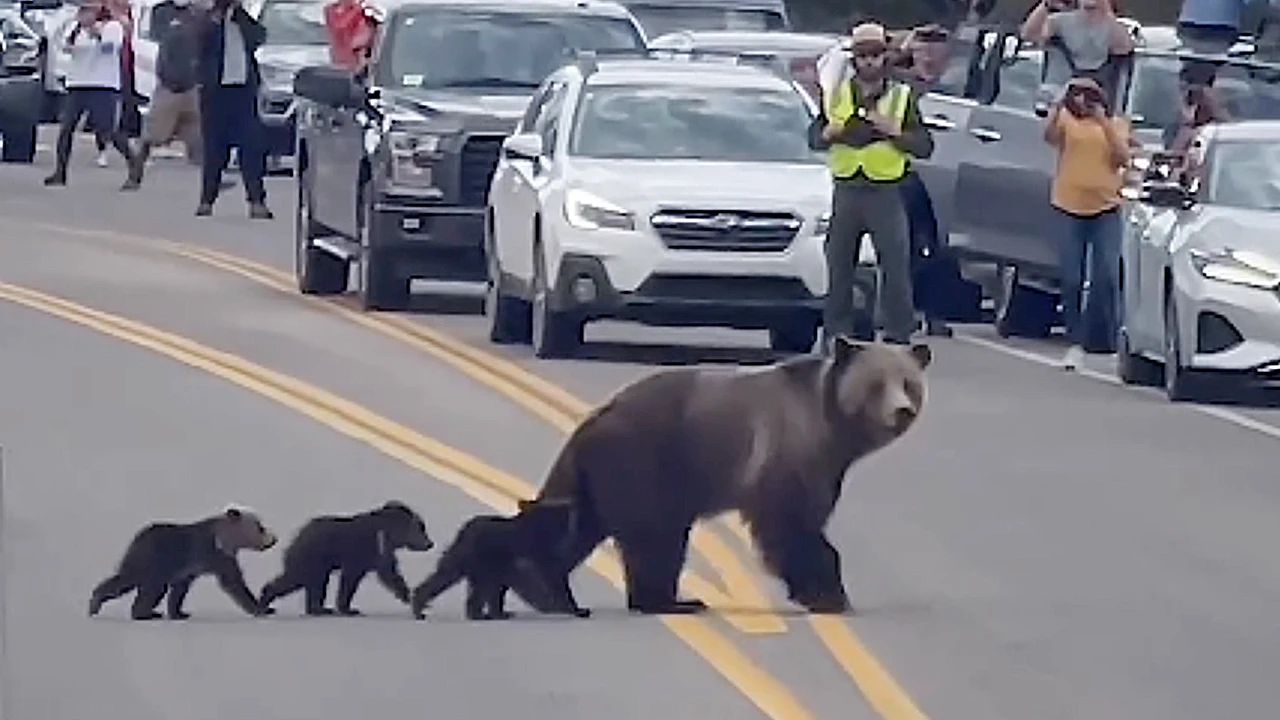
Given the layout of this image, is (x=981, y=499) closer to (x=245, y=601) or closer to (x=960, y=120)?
(x=245, y=601)

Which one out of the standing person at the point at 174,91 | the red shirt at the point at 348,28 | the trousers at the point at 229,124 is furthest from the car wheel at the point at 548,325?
the standing person at the point at 174,91

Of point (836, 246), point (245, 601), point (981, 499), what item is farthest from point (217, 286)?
point (245, 601)

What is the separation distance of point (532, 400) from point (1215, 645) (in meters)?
7.58

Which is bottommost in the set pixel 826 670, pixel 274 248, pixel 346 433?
pixel 274 248

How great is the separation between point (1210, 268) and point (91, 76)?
1961cm

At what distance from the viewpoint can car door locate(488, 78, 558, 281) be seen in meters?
22.3

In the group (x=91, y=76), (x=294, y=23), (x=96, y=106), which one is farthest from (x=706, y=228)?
(x=294, y=23)

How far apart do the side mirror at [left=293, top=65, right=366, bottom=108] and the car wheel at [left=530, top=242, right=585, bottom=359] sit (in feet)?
11.6

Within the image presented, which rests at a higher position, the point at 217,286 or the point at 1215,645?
the point at 1215,645

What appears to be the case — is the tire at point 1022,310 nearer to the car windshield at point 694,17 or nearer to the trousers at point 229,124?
the trousers at point 229,124

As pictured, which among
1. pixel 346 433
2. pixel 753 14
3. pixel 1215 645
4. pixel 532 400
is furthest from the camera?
pixel 753 14

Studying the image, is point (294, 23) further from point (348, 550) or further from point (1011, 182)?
point (348, 550)

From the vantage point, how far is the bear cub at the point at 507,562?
11.8 metres

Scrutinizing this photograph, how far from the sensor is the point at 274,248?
30.7 metres
